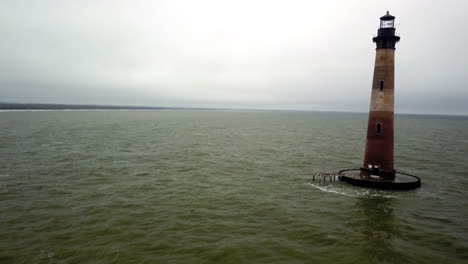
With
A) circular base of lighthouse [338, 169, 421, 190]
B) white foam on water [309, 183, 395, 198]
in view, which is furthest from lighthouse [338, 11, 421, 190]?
white foam on water [309, 183, 395, 198]

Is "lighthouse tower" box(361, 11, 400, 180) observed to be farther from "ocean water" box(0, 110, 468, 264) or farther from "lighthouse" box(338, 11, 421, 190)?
"ocean water" box(0, 110, 468, 264)

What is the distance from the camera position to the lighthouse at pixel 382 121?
2864 centimetres

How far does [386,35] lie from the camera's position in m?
28.3

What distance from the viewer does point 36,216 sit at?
840 inches

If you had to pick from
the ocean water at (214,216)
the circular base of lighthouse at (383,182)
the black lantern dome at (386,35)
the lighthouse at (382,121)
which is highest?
the black lantern dome at (386,35)

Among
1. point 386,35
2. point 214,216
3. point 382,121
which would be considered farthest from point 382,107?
point 214,216

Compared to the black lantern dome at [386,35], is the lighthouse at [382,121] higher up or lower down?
lower down

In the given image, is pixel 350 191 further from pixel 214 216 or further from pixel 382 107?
pixel 214 216

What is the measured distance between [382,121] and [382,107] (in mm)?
1410

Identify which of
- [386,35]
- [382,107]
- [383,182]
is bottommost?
[383,182]

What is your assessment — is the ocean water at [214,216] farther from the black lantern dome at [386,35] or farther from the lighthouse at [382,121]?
the black lantern dome at [386,35]

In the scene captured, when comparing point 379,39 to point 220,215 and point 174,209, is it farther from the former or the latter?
point 174,209

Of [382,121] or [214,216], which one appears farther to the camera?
[382,121]

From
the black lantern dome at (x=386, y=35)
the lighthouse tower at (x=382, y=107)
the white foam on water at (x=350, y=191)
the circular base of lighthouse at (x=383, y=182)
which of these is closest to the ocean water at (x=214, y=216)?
the white foam on water at (x=350, y=191)
